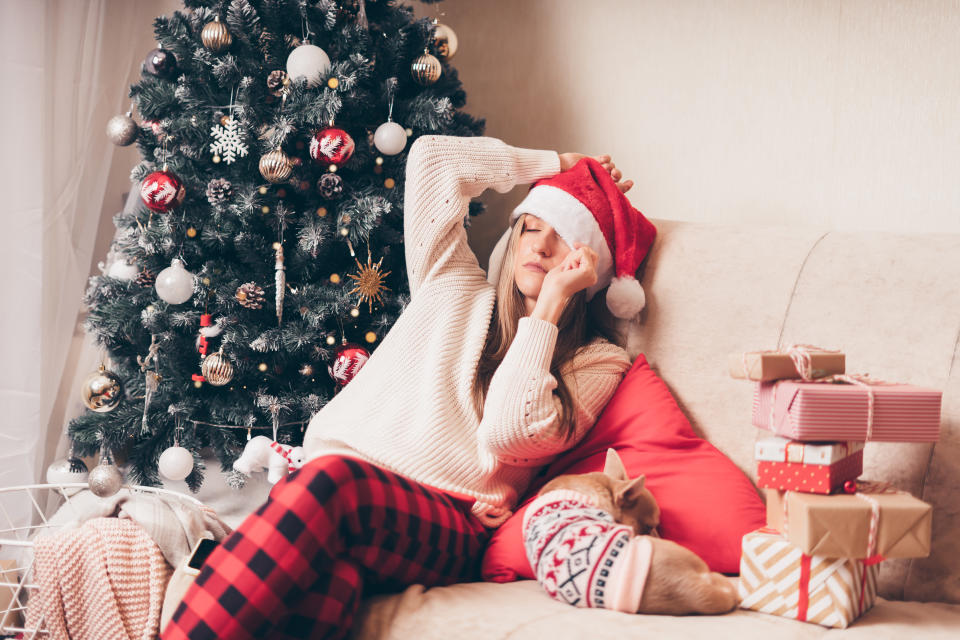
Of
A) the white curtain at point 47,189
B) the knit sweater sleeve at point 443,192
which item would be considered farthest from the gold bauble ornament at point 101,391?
the knit sweater sleeve at point 443,192

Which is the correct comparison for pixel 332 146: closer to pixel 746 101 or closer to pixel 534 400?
pixel 534 400

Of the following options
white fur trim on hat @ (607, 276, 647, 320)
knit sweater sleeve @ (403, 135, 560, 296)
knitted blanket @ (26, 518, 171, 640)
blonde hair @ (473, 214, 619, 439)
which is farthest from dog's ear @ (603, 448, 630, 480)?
knitted blanket @ (26, 518, 171, 640)

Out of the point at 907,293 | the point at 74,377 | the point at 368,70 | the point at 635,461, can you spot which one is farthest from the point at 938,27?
the point at 74,377

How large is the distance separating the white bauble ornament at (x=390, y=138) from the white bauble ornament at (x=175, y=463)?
85 centimetres

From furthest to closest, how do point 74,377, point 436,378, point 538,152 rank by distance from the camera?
point 74,377 < point 538,152 < point 436,378

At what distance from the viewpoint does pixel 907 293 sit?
1297 millimetres

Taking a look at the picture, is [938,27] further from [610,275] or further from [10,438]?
[10,438]

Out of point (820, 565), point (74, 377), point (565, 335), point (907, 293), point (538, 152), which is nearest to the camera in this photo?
point (820, 565)

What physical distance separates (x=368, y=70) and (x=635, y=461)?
1.04m

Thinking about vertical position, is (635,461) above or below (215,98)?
below

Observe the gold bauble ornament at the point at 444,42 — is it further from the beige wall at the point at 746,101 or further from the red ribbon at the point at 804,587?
the red ribbon at the point at 804,587

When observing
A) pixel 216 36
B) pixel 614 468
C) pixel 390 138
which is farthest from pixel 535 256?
pixel 216 36

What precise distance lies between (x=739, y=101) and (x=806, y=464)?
1.11 metres

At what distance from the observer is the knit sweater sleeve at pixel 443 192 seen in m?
1.65
